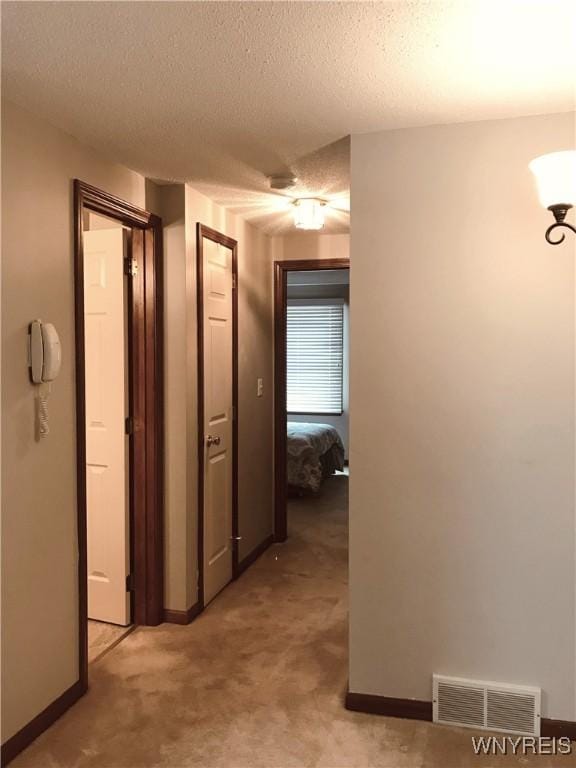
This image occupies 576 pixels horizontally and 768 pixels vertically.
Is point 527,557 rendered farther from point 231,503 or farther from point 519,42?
point 231,503

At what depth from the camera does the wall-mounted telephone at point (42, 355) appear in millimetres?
2311

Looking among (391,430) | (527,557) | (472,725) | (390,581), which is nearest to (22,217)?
(391,430)

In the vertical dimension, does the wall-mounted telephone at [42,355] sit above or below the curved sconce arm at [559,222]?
below

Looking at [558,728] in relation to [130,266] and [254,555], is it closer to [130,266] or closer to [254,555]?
[254,555]

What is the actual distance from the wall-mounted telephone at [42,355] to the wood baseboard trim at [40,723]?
108 cm

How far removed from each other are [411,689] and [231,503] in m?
1.75

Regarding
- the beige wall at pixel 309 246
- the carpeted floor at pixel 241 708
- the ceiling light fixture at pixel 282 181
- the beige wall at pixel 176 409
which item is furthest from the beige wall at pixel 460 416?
the beige wall at pixel 309 246

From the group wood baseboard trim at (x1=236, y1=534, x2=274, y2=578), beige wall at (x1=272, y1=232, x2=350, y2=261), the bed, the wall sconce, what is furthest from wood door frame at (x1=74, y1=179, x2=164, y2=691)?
the bed

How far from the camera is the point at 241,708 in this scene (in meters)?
2.58

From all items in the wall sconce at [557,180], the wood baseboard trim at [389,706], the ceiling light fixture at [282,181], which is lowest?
the wood baseboard trim at [389,706]

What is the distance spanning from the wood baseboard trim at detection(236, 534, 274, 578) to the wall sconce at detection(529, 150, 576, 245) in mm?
2897

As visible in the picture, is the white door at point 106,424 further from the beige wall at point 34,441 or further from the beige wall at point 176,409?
the beige wall at point 34,441

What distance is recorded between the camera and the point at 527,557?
7.87 feet

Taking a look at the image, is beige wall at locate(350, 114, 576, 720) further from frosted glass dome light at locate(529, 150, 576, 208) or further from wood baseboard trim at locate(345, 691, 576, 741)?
frosted glass dome light at locate(529, 150, 576, 208)
